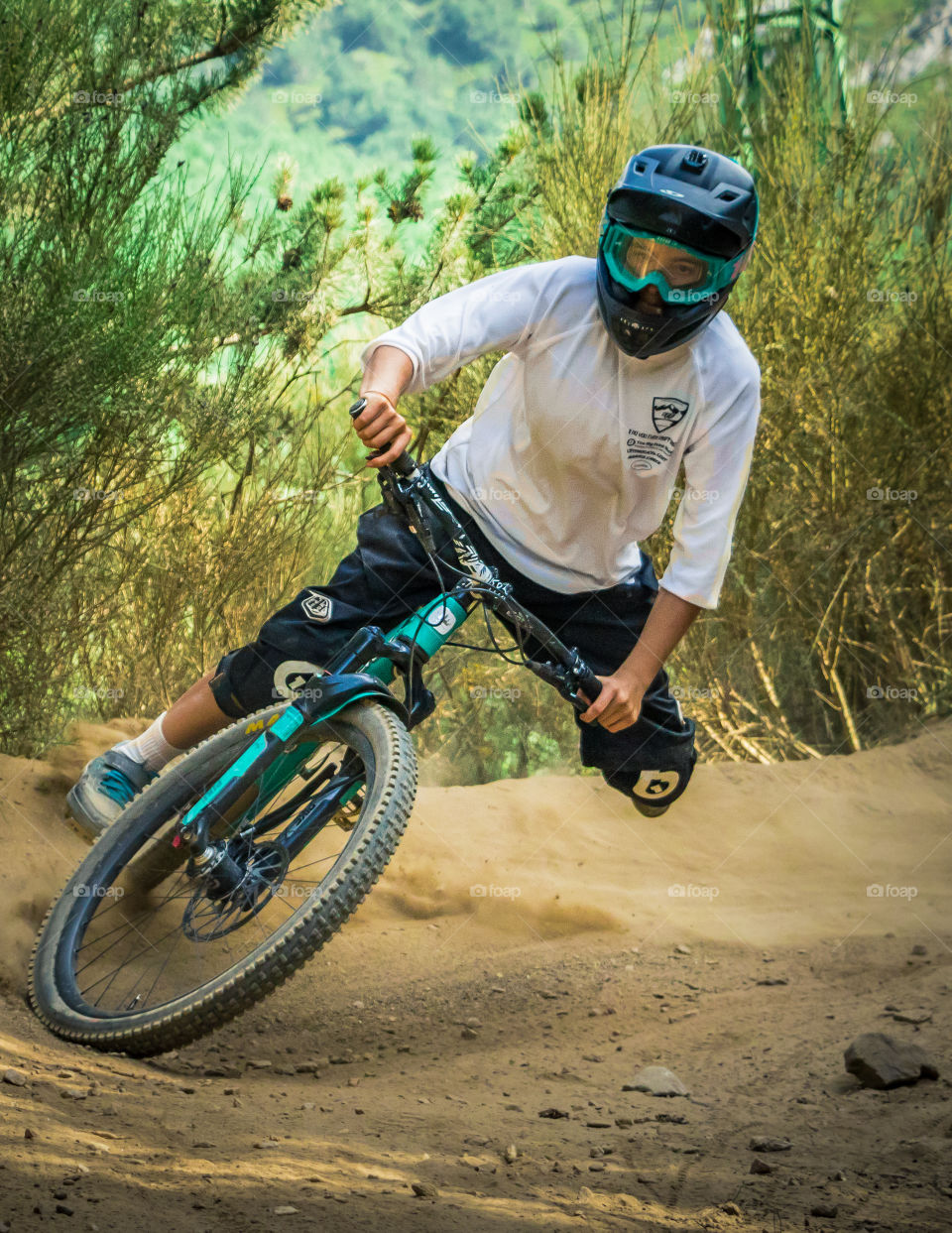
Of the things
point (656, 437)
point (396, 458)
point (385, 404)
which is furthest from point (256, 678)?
point (656, 437)

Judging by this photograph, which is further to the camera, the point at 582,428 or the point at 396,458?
the point at 582,428

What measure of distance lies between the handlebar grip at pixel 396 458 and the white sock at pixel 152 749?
1082 millimetres

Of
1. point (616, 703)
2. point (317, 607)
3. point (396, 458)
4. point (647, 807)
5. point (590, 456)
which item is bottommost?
point (647, 807)

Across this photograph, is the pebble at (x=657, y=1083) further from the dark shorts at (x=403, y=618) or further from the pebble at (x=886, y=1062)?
the dark shorts at (x=403, y=618)

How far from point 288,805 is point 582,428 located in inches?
47.2

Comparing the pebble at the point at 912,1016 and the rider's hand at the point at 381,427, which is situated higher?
the rider's hand at the point at 381,427

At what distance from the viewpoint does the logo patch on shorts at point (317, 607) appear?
2811mm

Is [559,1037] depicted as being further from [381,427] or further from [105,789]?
[381,427]

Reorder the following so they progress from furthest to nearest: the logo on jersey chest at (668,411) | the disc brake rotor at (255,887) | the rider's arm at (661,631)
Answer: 1. the logo on jersey chest at (668,411)
2. the rider's arm at (661,631)
3. the disc brake rotor at (255,887)

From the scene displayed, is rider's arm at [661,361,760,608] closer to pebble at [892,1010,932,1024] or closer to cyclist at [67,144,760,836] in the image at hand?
cyclist at [67,144,760,836]

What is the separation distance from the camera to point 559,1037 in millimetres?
2994

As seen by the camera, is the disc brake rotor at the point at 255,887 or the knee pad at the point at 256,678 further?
the knee pad at the point at 256,678

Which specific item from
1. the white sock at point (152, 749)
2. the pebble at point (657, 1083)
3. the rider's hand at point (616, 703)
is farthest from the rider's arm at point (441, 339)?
the pebble at point (657, 1083)

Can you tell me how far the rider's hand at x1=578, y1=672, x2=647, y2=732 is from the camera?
8.27ft
